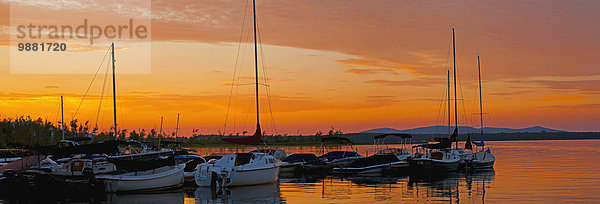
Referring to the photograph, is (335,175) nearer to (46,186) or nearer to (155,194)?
(155,194)

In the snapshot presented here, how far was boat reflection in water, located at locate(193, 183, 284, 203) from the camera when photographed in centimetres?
3161

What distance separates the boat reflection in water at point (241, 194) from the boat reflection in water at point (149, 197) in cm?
106

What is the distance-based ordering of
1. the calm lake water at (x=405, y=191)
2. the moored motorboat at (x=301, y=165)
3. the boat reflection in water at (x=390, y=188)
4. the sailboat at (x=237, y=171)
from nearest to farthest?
1. the calm lake water at (x=405, y=191)
2. the boat reflection in water at (x=390, y=188)
3. the sailboat at (x=237, y=171)
4. the moored motorboat at (x=301, y=165)

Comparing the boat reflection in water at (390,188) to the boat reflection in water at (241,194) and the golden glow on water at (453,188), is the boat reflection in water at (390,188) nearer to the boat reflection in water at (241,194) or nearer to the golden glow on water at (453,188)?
the golden glow on water at (453,188)

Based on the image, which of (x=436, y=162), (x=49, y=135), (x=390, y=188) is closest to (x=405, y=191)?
Result: (x=390, y=188)

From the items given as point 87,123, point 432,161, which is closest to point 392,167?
point 432,161

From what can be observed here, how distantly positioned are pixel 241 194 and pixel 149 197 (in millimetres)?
5069

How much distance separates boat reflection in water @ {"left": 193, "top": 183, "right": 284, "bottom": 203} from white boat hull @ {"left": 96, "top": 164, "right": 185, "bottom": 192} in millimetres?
1843

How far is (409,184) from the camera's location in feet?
135

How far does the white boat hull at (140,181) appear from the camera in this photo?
114 ft

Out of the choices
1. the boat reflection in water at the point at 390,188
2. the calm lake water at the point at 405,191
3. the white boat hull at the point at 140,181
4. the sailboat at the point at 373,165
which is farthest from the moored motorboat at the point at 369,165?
the white boat hull at the point at 140,181

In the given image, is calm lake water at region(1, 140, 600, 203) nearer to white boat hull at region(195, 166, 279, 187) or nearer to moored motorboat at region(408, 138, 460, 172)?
white boat hull at region(195, 166, 279, 187)

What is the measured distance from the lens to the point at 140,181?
35062 millimetres

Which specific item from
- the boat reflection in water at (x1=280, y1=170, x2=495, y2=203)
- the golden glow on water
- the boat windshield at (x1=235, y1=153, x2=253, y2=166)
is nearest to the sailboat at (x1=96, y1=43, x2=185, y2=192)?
the boat windshield at (x1=235, y1=153, x2=253, y2=166)
